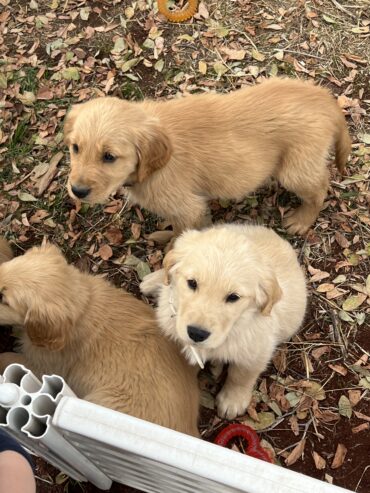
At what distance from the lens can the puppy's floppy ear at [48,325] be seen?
100 inches

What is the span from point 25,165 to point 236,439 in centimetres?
275

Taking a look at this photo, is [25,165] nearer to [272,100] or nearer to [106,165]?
[106,165]

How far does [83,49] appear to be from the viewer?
464 cm

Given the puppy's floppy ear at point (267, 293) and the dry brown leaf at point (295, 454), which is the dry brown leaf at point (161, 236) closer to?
the puppy's floppy ear at point (267, 293)

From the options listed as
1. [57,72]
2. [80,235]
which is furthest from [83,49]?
[80,235]

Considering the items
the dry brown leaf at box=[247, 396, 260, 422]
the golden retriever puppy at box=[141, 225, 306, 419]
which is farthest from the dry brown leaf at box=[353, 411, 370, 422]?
the golden retriever puppy at box=[141, 225, 306, 419]

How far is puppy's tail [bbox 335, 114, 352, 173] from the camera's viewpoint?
10.8 feet

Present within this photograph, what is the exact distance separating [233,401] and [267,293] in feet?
3.45

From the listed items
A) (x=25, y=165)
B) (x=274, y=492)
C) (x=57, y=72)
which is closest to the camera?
(x=274, y=492)

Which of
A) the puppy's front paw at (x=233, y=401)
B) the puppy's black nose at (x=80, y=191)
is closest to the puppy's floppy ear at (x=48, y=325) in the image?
the puppy's black nose at (x=80, y=191)

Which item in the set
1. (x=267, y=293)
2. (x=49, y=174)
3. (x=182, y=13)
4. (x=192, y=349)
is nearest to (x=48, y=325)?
(x=192, y=349)

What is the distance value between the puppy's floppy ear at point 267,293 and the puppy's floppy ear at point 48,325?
1030 millimetres

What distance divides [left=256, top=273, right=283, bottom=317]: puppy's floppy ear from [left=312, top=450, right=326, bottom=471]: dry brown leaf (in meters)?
1.26

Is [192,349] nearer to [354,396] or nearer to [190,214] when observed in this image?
[190,214]
